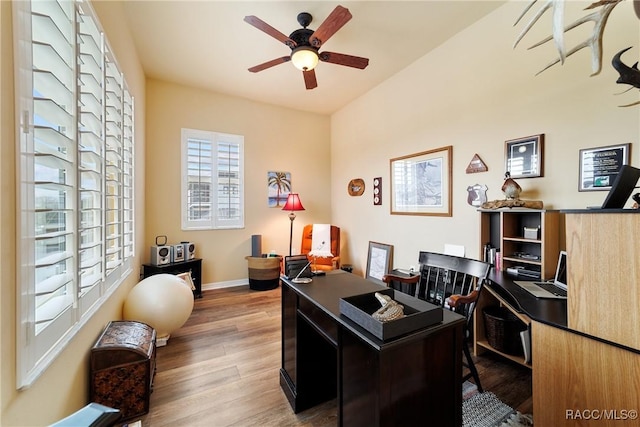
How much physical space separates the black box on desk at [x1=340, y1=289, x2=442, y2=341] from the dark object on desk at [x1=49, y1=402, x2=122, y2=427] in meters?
0.79

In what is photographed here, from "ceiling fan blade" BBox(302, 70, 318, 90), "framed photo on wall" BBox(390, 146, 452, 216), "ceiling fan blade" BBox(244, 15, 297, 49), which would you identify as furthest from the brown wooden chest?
"framed photo on wall" BBox(390, 146, 452, 216)

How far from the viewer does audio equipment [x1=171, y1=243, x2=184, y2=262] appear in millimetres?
3607

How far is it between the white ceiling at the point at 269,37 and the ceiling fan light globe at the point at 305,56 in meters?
0.37

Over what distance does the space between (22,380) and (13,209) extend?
613 mm

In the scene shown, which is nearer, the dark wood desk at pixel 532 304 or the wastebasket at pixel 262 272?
the dark wood desk at pixel 532 304

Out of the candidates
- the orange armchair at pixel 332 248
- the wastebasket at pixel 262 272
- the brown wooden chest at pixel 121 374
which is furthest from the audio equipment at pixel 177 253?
the brown wooden chest at pixel 121 374

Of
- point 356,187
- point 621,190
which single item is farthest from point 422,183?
point 621,190

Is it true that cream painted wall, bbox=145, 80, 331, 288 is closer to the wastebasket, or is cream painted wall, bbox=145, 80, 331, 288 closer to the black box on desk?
the wastebasket

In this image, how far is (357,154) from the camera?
14.8ft

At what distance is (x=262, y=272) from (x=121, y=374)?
8.38 feet

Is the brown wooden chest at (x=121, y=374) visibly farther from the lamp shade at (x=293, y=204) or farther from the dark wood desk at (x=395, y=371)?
the lamp shade at (x=293, y=204)

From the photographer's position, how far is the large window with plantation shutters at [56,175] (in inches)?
37.4

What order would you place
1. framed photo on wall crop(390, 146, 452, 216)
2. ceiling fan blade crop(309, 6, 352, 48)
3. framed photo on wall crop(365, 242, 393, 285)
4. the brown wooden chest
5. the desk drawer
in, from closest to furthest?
the desk drawer → the brown wooden chest → ceiling fan blade crop(309, 6, 352, 48) → framed photo on wall crop(390, 146, 452, 216) → framed photo on wall crop(365, 242, 393, 285)

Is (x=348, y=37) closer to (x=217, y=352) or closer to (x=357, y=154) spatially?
(x=357, y=154)
